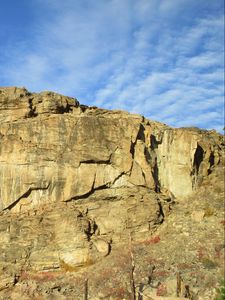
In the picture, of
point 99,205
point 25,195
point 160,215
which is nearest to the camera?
point 25,195

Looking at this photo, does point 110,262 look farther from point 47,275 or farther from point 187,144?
point 187,144

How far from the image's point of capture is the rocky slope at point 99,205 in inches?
1350

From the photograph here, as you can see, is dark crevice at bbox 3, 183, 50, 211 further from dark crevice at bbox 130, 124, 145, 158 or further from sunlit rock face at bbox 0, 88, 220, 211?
dark crevice at bbox 130, 124, 145, 158

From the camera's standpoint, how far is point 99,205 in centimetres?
3984

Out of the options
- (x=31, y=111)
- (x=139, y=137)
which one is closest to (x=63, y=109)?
(x=31, y=111)

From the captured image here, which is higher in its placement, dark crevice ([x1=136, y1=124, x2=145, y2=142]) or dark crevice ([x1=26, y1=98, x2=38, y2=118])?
dark crevice ([x1=26, y1=98, x2=38, y2=118])

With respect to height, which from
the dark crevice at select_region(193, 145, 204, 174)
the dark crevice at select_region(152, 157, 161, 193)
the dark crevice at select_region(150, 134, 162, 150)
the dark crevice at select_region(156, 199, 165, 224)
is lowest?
the dark crevice at select_region(156, 199, 165, 224)

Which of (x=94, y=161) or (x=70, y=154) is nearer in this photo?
(x=70, y=154)

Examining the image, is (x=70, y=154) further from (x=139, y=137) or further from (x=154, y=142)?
(x=154, y=142)

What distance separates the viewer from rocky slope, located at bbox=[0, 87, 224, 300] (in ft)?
112

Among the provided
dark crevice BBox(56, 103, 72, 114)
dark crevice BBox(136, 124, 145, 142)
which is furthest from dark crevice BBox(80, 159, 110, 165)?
dark crevice BBox(56, 103, 72, 114)

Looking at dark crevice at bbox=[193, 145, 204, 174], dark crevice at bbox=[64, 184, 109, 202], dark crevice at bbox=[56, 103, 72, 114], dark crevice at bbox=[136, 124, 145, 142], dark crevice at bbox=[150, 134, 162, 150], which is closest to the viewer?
dark crevice at bbox=[64, 184, 109, 202]

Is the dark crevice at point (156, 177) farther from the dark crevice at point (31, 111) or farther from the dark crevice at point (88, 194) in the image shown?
the dark crevice at point (31, 111)

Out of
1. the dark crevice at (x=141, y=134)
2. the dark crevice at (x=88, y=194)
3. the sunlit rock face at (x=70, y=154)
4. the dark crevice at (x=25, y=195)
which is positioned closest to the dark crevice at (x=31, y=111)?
the sunlit rock face at (x=70, y=154)
